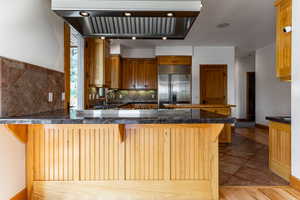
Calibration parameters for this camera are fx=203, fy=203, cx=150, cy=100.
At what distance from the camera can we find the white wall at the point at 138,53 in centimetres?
682

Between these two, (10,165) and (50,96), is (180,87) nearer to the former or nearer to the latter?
(50,96)

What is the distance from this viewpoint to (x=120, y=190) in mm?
2031

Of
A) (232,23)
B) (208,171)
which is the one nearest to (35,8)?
(208,171)

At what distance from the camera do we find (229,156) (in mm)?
3676

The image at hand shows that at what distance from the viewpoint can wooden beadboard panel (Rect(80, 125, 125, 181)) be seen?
2.03 m

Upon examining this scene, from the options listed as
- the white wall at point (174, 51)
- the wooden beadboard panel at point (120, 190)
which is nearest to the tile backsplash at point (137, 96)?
the white wall at point (174, 51)

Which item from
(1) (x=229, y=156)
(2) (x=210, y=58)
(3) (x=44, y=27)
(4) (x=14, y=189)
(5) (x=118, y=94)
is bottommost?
(1) (x=229, y=156)

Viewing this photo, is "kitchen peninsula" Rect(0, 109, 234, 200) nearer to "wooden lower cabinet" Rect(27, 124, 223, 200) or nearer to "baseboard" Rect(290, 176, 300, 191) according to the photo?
"wooden lower cabinet" Rect(27, 124, 223, 200)

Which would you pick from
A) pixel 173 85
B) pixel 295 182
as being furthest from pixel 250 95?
pixel 295 182

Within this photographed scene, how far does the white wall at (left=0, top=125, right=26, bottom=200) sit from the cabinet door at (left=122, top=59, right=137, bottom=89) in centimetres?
483

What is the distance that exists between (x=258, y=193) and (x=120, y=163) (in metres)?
1.58

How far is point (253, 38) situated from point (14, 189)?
6.10 metres

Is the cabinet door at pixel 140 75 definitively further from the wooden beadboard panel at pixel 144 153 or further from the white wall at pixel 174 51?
the wooden beadboard panel at pixel 144 153

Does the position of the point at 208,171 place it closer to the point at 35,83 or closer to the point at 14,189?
the point at 14,189
